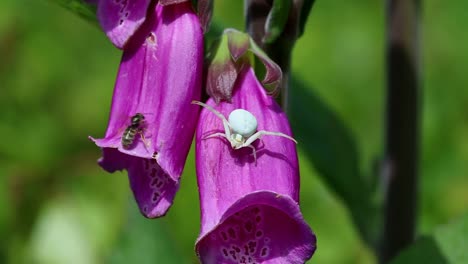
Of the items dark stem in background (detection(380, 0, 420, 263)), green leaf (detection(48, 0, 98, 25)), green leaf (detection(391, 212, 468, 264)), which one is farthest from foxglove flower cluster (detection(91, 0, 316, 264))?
dark stem in background (detection(380, 0, 420, 263))

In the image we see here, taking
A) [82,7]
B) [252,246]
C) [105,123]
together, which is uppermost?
[82,7]

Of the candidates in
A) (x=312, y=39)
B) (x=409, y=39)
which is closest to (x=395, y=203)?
(x=409, y=39)

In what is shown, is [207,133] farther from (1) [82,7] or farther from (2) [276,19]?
(1) [82,7]

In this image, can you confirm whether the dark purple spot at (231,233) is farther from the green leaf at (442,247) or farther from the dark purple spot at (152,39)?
the green leaf at (442,247)

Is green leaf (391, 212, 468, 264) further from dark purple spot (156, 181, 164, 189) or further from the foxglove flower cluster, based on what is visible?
dark purple spot (156, 181, 164, 189)

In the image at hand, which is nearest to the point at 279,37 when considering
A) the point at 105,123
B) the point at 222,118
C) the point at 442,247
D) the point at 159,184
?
the point at 222,118

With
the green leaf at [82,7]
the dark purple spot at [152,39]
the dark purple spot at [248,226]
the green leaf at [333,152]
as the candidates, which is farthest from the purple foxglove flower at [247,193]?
the green leaf at [333,152]

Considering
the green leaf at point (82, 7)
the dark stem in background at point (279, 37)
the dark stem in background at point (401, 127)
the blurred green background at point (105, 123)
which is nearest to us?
the dark stem in background at point (279, 37)
